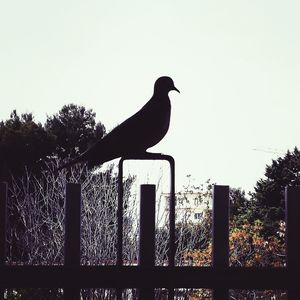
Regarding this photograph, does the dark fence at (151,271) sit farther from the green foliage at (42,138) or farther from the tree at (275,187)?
the tree at (275,187)

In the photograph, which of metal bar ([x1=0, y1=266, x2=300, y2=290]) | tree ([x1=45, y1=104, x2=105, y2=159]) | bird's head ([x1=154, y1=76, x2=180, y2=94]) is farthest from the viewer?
tree ([x1=45, y1=104, x2=105, y2=159])

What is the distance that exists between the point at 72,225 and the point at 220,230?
1.82ft

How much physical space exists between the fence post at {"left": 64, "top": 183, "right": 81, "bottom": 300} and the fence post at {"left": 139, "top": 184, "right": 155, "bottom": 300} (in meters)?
0.23

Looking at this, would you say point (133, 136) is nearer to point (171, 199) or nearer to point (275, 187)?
point (171, 199)

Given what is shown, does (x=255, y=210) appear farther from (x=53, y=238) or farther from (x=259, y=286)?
(x=259, y=286)

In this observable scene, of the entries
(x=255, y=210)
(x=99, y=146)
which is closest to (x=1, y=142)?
(x=255, y=210)

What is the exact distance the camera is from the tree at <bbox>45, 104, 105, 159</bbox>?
2706cm

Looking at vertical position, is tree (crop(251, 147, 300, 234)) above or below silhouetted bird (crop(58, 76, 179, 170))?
above

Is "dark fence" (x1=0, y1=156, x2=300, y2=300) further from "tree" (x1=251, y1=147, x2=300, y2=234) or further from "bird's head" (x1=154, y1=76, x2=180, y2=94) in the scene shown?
"tree" (x1=251, y1=147, x2=300, y2=234)

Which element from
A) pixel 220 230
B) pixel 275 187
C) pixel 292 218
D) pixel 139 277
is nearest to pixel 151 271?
pixel 139 277

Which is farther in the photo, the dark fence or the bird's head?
the bird's head

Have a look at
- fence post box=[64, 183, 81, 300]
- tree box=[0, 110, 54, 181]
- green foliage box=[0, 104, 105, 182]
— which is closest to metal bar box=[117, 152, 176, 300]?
Answer: fence post box=[64, 183, 81, 300]

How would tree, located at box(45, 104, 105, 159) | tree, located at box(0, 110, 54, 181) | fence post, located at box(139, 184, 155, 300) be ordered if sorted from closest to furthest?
fence post, located at box(139, 184, 155, 300) < tree, located at box(0, 110, 54, 181) < tree, located at box(45, 104, 105, 159)

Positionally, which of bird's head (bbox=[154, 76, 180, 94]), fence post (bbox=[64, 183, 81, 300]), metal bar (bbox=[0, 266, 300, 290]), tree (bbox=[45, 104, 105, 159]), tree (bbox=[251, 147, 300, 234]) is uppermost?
tree (bbox=[45, 104, 105, 159])
